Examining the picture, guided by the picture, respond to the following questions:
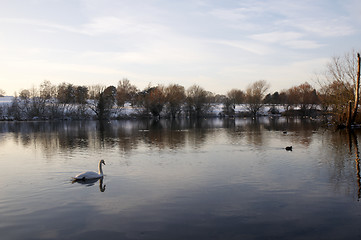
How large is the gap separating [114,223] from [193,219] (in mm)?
2105

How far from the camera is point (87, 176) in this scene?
12.1 metres

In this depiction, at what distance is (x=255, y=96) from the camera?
300ft

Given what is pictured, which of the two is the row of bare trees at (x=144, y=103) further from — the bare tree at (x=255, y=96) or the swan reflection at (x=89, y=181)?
the swan reflection at (x=89, y=181)

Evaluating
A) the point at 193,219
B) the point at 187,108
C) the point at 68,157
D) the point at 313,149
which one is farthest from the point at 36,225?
the point at 187,108

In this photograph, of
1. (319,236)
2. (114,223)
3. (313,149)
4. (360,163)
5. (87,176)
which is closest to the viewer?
(319,236)

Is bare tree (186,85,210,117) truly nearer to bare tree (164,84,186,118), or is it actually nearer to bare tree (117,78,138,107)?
bare tree (164,84,186,118)

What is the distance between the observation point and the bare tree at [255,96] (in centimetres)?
9181

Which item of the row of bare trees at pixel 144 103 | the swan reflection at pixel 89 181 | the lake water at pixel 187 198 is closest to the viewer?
the lake water at pixel 187 198

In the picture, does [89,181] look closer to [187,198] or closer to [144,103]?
[187,198]

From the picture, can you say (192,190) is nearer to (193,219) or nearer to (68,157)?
(193,219)

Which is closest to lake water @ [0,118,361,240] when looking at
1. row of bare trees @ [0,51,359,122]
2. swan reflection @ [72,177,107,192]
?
swan reflection @ [72,177,107,192]

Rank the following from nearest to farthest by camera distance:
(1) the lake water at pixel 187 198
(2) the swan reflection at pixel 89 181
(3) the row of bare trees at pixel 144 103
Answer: (1) the lake water at pixel 187 198
(2) the swan reflection at pixel 89 181
(3) the row of bare trees at pixel 144 103

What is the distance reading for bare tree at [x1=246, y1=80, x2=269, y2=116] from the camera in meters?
91.8

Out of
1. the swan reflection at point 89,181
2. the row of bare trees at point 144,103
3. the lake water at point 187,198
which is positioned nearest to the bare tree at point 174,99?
the row of bare trees at point 144,103
